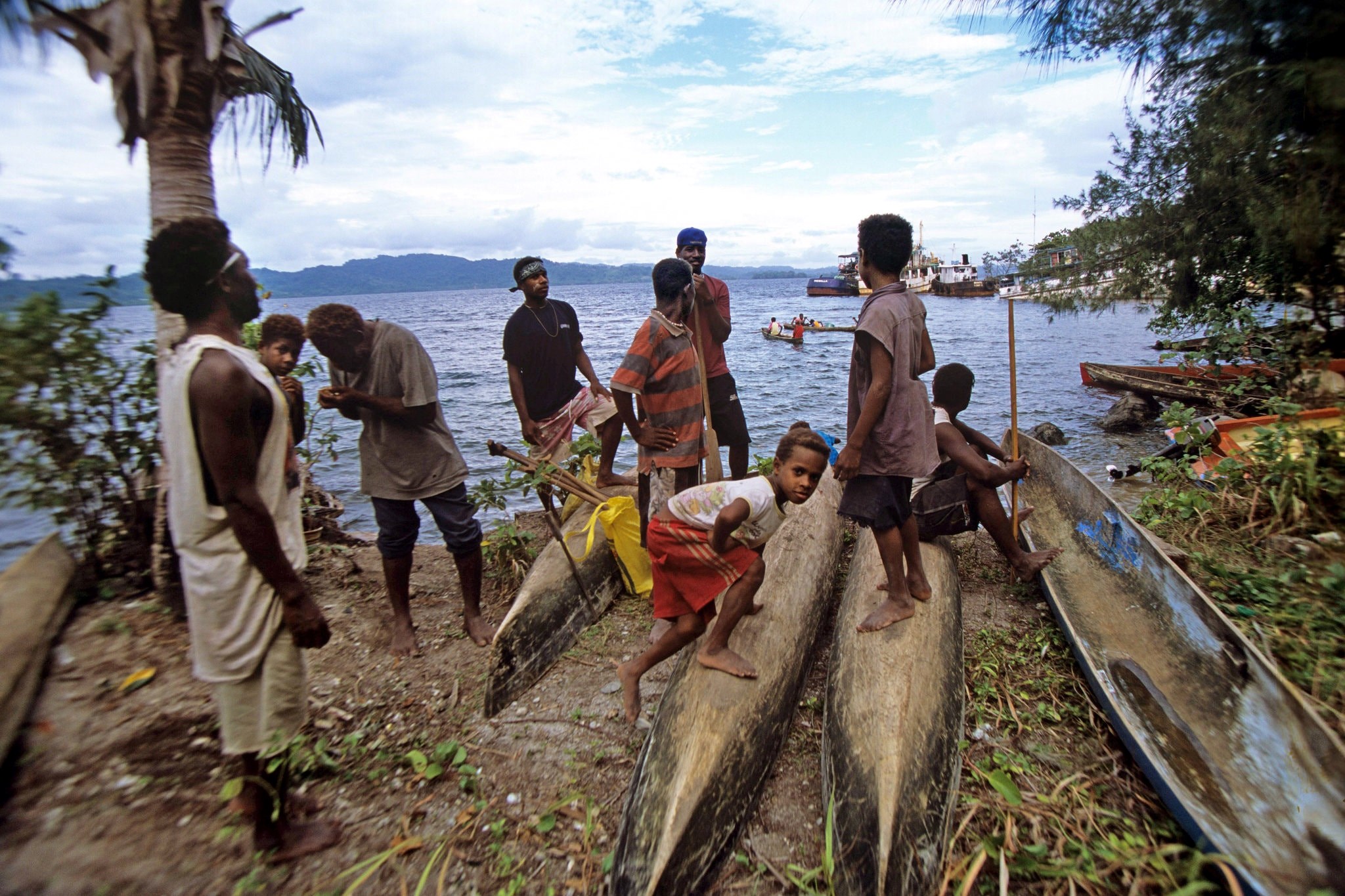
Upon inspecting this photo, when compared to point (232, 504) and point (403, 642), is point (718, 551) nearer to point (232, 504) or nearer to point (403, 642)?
point (232, 504)

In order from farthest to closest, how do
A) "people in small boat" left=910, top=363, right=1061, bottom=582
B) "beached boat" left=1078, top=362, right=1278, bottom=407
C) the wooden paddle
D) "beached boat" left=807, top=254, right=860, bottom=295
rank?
1. "beached boat" left=807, top=254, right=860, bottom=295
2. "beached boat" left=1078, top=362, right=1278, bottom=407
3. the wooden paddle
4. "people in small boat" left=910, top=363, right=1061, bottom=582

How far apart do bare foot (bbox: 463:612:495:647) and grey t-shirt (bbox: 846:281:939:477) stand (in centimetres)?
234

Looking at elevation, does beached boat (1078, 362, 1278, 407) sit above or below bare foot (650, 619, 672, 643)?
above

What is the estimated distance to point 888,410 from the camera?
354cm

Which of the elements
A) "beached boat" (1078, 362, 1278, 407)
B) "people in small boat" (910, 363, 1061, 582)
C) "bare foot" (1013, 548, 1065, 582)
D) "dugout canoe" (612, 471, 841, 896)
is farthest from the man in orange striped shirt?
"beached boat" (1078, 362, 1278, 407)

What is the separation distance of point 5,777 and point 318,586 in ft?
6.73

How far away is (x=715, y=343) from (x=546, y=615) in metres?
2.16

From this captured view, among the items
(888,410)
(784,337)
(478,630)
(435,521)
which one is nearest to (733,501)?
(888,410)

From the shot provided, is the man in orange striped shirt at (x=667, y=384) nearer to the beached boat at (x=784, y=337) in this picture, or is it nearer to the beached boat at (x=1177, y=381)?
the beached boat at (x=1177, y=381)

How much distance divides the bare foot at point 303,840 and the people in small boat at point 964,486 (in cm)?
343

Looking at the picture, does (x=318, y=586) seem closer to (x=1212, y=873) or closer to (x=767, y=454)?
(x=1212, y=873)

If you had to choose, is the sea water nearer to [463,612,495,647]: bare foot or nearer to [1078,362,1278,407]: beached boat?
[1078,362,1278,407]: beached boat

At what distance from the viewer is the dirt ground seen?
8.46ft

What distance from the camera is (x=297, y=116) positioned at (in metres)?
5.86
